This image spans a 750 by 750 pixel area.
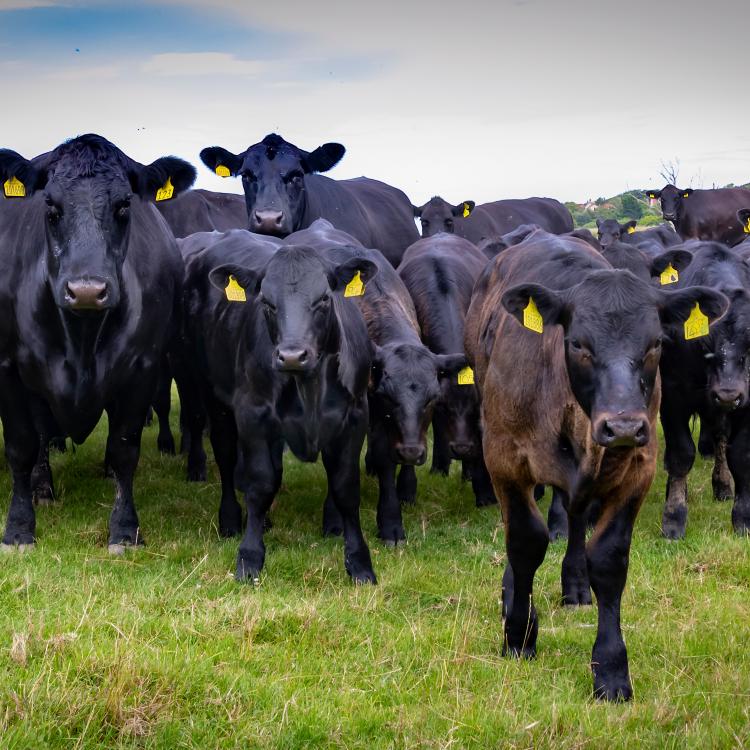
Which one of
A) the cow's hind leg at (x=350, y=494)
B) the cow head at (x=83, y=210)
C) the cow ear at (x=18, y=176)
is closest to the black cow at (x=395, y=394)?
the cow's hind leg at (x=350, y=494)

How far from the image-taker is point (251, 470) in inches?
251

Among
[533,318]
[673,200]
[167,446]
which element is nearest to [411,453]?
[533,318]

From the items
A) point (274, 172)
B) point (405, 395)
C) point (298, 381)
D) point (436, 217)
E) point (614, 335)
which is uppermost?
point (274, 172)

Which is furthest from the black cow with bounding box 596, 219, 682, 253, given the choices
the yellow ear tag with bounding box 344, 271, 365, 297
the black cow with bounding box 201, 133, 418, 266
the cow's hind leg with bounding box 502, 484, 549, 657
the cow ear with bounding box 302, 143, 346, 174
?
the cow's hind leg with bounding box 502, 484, 549, 657

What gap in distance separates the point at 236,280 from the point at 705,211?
1971cm

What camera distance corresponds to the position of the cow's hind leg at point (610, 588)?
4.52 meters

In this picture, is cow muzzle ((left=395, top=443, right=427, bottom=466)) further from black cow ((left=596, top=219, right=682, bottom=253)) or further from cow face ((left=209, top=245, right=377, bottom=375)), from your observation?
black cow ((left=596, top=219, right=682, bottom=253))

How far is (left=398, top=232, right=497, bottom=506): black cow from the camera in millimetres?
8078

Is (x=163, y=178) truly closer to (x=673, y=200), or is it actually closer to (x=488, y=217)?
(x=488, y=217)


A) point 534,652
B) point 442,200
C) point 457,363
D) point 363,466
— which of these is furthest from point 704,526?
point 442,200

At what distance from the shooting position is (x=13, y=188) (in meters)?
6.76

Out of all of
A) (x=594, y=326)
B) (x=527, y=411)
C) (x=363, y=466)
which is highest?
(x=594, y=326)

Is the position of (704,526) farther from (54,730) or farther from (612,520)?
(54,730)

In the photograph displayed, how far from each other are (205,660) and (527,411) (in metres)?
1.75
